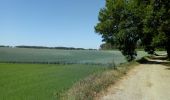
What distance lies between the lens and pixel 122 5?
159 ft

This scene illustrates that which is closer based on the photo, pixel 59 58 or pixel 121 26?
pixel 121 26

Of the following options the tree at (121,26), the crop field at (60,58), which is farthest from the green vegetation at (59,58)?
the tree at (121,26)

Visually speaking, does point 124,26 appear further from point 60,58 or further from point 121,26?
point 60,58

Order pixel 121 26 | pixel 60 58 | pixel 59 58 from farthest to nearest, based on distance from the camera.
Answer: pixel 59 58 < pixel 60 58 < pixel 121 26

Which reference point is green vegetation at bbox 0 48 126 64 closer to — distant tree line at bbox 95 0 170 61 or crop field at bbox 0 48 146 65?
crop field at bbox 0 48 146 65

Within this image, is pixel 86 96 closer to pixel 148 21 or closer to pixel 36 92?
pixel 36 92

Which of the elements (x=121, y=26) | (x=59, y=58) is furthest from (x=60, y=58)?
(x=121, y=26)

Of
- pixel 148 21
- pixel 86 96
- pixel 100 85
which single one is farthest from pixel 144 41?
pixel 86 96

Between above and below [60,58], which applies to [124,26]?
above

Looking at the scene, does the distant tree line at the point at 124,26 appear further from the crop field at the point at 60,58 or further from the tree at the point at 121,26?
the crop field at the point at 60,58

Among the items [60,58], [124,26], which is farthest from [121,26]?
Result: [60,58]

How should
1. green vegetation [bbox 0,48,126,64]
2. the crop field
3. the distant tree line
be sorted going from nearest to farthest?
the distant tree line
green vegetation [bbox 0,48,126,64]
the crop field

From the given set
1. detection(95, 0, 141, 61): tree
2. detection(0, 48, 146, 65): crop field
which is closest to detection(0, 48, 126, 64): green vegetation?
detection(0, 48, 146, 65): crop field

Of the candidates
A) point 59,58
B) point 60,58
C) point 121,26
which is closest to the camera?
point 121,26
